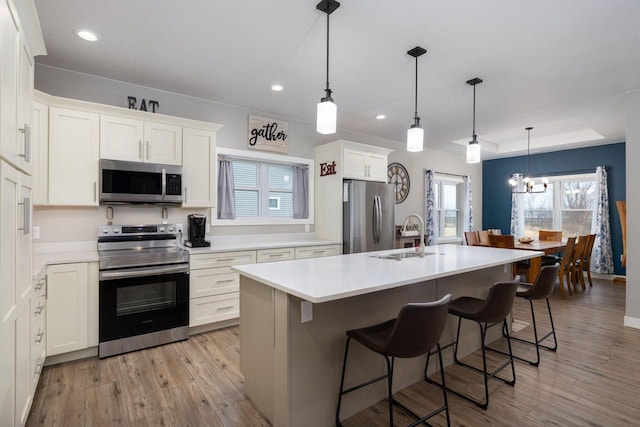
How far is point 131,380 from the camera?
249 cm

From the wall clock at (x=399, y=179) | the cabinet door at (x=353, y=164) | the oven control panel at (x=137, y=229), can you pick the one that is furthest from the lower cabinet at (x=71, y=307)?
the wall clock at (x=399, y=179)

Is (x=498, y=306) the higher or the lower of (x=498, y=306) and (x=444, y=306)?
the lower

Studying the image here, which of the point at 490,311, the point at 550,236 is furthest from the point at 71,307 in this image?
the point at 550,236

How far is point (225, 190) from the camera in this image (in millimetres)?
4129

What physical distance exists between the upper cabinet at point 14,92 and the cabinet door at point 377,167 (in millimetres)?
3856

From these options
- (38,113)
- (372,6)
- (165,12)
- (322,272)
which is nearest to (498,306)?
(322,272)

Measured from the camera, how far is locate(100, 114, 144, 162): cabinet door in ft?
10.1

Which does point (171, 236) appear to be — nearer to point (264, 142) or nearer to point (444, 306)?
point (264, 142)

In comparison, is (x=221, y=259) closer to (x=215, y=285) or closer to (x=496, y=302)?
(x=215, y=285)

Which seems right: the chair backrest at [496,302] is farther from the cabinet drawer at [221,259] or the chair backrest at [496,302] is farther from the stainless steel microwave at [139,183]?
the stainless steel microwave at [139,183]

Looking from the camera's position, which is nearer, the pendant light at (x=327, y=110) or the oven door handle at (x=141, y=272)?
the pendant light at (x=327, y=110)

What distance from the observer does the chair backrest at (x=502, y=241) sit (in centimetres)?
523

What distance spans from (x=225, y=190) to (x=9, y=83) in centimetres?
272

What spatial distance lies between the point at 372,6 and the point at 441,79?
148cm
